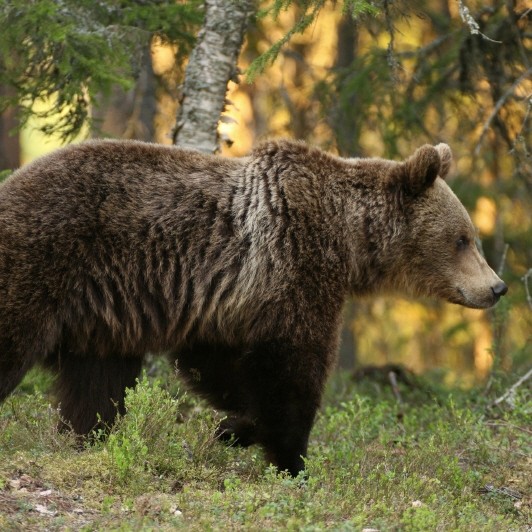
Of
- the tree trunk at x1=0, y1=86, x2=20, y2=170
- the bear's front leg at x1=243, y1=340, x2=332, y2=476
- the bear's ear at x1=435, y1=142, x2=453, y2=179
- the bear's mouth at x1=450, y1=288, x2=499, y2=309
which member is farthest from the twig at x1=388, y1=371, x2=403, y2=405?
the tree trunk at x1=0, y1=86, x2=20, y2=170

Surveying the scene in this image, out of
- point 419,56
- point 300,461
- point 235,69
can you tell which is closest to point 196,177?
point 300,461

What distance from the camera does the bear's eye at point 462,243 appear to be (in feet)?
21.8

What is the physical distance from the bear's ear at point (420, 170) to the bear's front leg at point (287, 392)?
1.40 metres

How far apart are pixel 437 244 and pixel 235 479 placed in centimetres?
238

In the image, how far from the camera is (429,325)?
1423cm

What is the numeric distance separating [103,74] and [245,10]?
155cm

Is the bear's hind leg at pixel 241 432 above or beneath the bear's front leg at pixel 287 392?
beneath

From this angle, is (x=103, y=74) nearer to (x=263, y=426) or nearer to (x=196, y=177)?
(x=196, y=177)

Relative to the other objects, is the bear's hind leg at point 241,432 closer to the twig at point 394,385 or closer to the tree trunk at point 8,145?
the twig at point 394,385

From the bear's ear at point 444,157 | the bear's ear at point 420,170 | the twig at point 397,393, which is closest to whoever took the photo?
the bear's ear at point 420,170

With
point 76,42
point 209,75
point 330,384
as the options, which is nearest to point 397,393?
point 330,384

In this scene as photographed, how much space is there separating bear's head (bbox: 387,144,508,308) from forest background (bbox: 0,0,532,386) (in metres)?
0.73

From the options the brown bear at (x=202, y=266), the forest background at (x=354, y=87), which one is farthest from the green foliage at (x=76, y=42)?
the brown bear at (x=202, y=266)

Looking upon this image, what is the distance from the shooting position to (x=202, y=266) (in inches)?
235
